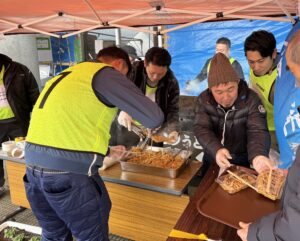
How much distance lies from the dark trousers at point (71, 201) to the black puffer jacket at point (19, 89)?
6.14ft

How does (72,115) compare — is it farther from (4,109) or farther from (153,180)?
(4,109)

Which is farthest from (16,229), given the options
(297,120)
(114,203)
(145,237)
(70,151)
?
(297,120)

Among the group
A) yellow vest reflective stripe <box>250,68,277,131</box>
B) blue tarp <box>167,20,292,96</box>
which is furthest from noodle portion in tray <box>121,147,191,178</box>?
blue tarp <box>167,20,292,96</box>

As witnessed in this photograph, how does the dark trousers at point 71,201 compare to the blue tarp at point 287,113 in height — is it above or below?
below

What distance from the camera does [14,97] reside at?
326 centimetres

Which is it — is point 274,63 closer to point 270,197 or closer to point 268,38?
point 268,38

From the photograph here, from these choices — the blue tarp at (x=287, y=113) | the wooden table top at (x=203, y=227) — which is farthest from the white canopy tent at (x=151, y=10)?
the wooden table top at (x=203, y=227)

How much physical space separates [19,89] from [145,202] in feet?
6.78

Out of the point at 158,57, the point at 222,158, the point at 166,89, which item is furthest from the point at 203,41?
the point at 222,158

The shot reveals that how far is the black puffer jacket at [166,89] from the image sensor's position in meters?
2.99

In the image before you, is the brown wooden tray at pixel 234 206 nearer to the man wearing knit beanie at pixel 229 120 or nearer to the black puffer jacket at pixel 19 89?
the man wearing knit beanie at pixel 229 120

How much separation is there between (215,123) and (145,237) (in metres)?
1.05

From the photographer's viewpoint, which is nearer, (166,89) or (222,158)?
(222,158)

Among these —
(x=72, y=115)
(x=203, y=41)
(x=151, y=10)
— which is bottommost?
(x=72, y=115)
